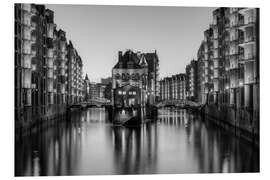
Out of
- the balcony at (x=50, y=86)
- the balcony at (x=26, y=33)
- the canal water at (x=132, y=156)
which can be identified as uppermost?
the balcony at (x=26, y=33)

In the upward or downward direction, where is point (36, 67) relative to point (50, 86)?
upward

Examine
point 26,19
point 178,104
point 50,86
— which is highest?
point 26,19

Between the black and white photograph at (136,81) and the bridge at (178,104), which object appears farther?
the bridge at (178,104)

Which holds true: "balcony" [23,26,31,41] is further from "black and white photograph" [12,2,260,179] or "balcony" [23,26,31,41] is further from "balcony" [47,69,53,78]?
"balcony" [47,69,53,78]

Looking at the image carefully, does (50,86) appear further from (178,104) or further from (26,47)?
(178,104)

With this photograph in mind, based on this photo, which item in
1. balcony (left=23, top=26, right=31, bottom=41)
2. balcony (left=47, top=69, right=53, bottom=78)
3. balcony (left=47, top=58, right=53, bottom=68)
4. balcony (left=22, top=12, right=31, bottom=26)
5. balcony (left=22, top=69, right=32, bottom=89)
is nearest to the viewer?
balcony (left=22, top=12, right=31, bottom=26)

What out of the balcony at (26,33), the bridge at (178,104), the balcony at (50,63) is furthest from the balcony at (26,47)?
the bridge at (178,104)

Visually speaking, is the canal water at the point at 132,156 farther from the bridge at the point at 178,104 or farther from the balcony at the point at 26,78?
the bridge at the point at 178,104

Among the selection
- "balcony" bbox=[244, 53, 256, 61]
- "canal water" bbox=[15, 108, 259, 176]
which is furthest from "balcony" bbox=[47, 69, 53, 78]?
"balcony" bbox=[244, 53, 256, 61]

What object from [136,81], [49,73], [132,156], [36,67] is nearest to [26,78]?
[36,67]

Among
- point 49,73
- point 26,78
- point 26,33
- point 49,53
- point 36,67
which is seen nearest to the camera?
point 26,33

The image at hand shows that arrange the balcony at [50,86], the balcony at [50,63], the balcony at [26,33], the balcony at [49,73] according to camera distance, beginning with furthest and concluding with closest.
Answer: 1. the balcony at [50,63]
2. the balcony at [49,73]
3. the balcony at [50,86]
4. the balcony at [26,33]

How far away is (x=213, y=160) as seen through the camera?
55.1ft
